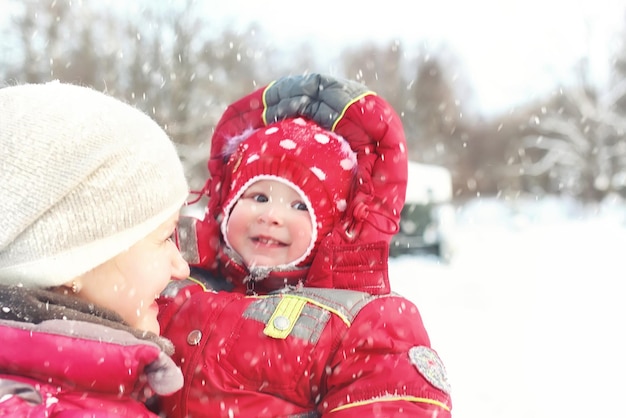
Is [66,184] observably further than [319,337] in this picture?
No

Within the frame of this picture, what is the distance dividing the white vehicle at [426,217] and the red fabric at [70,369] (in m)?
9.20

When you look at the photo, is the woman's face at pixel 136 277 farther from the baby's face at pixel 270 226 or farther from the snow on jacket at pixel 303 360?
the baby's face at pixel 270 226

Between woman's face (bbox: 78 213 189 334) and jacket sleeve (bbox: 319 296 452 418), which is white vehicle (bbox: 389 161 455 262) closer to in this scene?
jacket sleeve (bbox: 319 296 452 418)

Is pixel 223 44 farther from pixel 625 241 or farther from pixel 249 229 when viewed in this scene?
pixel 249 229

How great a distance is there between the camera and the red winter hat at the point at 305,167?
8.62ft

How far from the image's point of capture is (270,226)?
2.56 metres

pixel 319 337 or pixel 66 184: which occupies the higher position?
pixel 66 184

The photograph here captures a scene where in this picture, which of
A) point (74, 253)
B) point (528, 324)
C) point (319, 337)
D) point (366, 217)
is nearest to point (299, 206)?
point (366, 217)

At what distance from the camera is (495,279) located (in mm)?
10164

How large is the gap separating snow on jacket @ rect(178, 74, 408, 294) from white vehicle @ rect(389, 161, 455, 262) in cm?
760

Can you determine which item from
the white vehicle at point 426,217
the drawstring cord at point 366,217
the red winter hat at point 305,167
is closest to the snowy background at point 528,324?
the white vehicle at point 426,217

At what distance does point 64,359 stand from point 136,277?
11.8 inches

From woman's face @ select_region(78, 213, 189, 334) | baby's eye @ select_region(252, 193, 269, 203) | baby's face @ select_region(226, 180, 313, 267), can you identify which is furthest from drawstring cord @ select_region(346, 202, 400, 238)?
woman's face @ select_region(78, 213, 189, 334)

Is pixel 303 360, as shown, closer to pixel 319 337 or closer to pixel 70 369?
pixel 319 337
